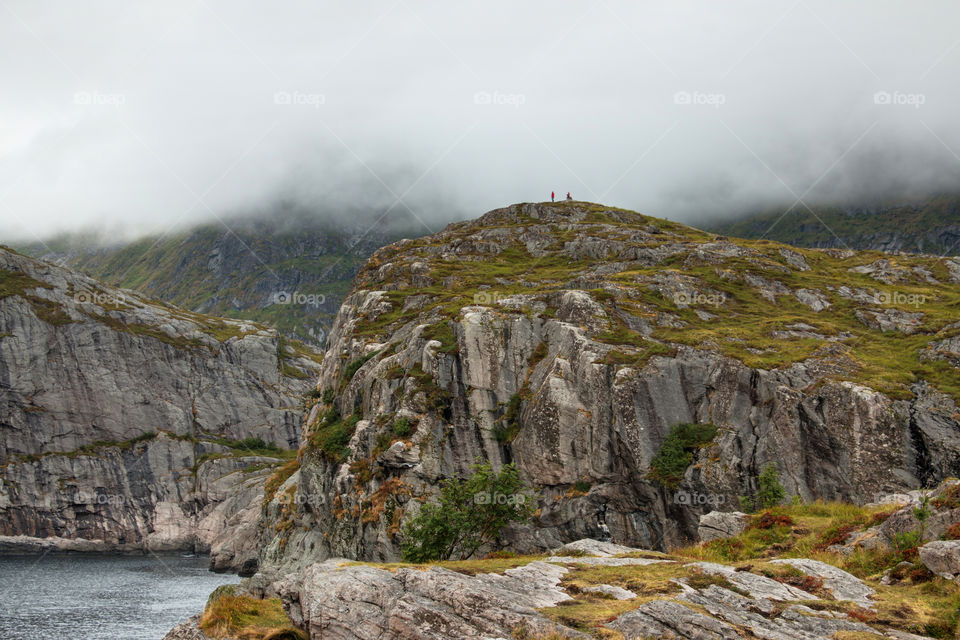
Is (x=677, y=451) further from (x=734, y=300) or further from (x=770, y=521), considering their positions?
(x=734, y=300)

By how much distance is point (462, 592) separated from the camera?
22.3 m

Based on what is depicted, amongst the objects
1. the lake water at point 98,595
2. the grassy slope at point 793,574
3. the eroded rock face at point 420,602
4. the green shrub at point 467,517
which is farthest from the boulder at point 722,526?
the lake water at point 98,595

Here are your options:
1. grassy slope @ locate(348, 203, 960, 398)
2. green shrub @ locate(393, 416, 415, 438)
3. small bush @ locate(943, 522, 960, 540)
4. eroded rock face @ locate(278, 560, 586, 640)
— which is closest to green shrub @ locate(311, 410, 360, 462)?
green shrub @ locate(393, 416, 415, 438)

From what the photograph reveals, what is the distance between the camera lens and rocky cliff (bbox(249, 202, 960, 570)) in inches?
2218

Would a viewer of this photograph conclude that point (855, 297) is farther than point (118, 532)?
No

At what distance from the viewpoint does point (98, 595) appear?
357 feet

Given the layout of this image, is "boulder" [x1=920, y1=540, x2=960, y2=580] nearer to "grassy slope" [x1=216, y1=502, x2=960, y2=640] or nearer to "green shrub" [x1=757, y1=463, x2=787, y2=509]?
"grassy slope" [x1=216, y1=502, x2=960, y2=640]

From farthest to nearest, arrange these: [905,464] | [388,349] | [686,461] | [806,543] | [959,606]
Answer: [388,349], [686,461], [905,464], [806,543], [959,606]

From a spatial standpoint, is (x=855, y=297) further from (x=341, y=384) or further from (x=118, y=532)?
(x=118, y=532)

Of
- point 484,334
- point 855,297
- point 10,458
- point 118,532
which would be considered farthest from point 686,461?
point 10,458

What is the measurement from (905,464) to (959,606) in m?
39.5

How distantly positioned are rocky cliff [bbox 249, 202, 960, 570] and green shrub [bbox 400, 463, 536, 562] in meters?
12.6

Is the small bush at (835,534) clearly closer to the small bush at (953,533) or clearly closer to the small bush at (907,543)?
the small bush at (907,543)

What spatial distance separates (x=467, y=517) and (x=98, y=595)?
96.9 m
